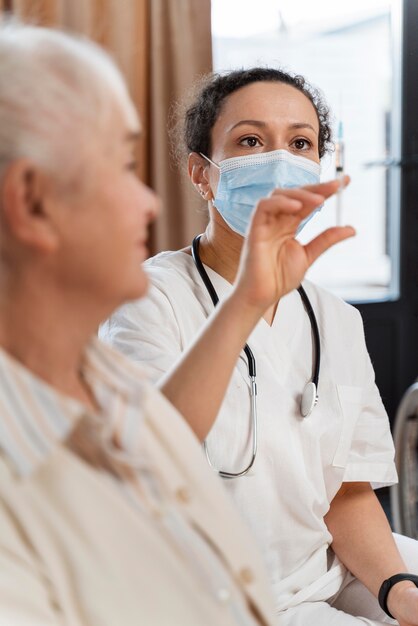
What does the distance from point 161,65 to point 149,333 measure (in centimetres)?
168

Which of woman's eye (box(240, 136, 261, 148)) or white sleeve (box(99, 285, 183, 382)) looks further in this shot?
woman's eye (box(240, 136, 261, 148))

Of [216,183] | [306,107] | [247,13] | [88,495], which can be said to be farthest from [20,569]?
[247,13]

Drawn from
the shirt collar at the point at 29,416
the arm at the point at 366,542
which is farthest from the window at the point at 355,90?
the shirt collar at the point at 29,416

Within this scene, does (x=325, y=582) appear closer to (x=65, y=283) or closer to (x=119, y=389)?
(x=119, y=389)

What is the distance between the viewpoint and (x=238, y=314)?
3.35 feet

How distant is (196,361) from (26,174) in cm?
40

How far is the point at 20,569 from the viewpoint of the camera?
75 cm

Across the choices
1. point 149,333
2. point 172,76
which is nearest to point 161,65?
point 172,76

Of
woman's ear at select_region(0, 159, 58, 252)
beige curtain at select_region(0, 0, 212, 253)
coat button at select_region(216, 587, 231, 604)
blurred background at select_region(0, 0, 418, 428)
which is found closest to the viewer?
woman's ear at select_region(0, 159, 58, 252)

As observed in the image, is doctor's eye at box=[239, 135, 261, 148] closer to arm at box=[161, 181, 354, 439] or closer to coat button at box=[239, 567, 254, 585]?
arm at box=[161, 181, 354, 439]

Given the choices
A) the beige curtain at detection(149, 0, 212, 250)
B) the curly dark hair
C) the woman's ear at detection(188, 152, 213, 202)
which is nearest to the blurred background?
the beige curtain at detection(149, 0, 212, 250)

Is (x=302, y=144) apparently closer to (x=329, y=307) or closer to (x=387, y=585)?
(x=329, y=307)

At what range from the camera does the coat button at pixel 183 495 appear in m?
0.84

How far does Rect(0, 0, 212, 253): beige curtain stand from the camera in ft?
8.99
